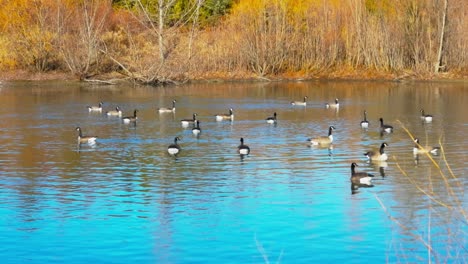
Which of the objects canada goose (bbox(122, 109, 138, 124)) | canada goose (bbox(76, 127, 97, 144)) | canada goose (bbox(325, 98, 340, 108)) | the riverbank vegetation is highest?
the riverbank vegetation

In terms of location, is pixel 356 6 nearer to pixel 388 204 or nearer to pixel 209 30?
pixel 209 30

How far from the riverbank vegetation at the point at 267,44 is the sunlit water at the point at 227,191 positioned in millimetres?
15788

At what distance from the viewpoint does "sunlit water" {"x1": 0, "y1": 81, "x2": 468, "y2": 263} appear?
1233 cm

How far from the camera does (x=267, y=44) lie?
49750 mm

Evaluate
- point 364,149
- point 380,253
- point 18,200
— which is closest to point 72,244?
point 18,200

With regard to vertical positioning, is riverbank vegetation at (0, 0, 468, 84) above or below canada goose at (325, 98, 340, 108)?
above

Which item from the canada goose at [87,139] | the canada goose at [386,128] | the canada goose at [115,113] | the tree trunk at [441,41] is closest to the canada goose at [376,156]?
the canada goose at [386,128]

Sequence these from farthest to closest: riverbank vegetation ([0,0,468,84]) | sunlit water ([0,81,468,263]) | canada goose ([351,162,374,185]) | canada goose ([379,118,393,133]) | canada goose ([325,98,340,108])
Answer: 1. riverbank vegetation ([0,0,468,84])
2. canada goose ([325,98,340,108])
3. canada goose ([379,118,393,133])
4. canada goose ([351,162,374,185])
5. sunlit water ([0,81,468,263])

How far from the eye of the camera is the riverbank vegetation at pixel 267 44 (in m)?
47.9

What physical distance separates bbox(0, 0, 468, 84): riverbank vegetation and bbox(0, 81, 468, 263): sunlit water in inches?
622

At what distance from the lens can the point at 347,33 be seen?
163 ft

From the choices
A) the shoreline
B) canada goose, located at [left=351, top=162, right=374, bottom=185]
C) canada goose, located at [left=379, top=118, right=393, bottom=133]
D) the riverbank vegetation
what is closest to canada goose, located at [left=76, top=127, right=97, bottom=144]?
canada goose, located at [left=379, top=118, right=393, bottom=133]

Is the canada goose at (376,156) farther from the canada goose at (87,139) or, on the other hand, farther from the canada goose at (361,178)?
the canada goose at (87,139)

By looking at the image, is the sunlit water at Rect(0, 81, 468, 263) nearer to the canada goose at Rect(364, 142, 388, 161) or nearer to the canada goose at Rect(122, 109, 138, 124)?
the canada goose at Rect(364, 142, 388, 161)
